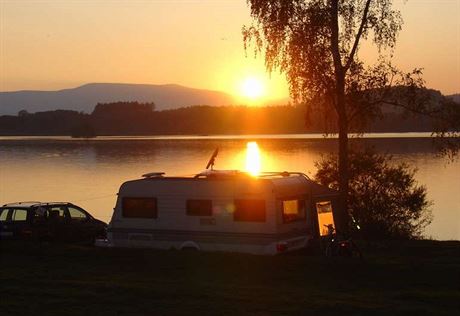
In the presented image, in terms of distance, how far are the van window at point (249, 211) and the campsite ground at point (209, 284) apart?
1.55 metres

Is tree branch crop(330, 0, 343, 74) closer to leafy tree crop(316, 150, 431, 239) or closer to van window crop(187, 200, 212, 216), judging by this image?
leafy tree crop(316, 150, 431, 239)

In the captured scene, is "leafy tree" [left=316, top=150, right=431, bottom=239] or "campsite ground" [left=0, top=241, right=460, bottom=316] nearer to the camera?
"campsite ground" [left=0, top=241, right=460, bottom=316]

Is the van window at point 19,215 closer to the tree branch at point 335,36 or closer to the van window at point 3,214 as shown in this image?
the van window at point 3,214

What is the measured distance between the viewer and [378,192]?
3903 centimetres

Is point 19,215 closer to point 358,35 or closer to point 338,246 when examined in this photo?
point 338,246

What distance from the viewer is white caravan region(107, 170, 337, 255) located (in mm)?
20766

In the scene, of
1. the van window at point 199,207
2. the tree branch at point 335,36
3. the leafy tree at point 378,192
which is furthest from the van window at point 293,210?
the leafy tree at point 378,192

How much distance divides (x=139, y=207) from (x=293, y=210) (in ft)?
16.4

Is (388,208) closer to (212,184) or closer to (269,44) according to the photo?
(269,44)

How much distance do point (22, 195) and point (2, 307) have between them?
57.5 metres

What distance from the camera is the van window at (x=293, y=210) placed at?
68.8ft

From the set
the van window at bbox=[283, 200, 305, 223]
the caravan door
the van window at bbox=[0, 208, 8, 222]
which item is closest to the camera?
the van window at bbox=[283, 200, 305, 223]

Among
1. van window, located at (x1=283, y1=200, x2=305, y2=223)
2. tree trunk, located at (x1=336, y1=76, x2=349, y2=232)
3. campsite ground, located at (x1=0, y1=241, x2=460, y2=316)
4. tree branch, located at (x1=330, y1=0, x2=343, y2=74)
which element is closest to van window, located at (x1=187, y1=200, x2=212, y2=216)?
campsite ground, located at (x1=0, y1=241, x2=460, y2=316)

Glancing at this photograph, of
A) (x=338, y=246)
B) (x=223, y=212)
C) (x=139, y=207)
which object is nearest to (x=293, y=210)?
(x=338, y=246)
